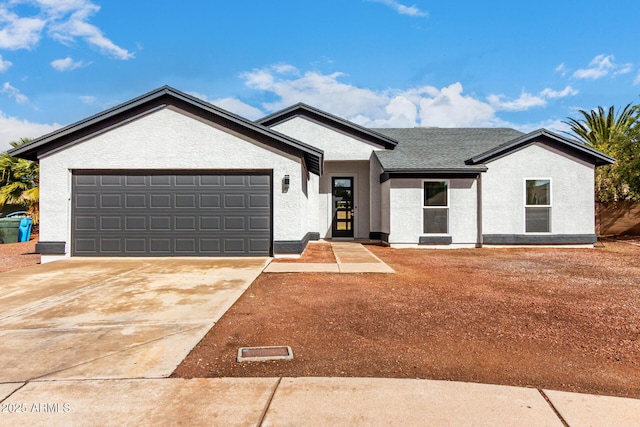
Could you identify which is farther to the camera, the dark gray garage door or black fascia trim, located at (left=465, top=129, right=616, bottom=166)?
black fascia trim, located at (left=465, top=129, right=616, bottom=166)

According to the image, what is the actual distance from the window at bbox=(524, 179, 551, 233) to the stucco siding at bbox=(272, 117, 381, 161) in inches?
242

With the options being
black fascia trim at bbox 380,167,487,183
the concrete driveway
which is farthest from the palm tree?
the concrete driveway

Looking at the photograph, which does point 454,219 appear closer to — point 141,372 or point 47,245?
point 141,372

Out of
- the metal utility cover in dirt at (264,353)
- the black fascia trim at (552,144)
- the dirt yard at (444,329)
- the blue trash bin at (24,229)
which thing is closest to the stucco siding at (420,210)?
the black fascia trim at (552,144)

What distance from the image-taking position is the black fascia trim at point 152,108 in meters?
10.4

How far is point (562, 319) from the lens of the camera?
4.88 m

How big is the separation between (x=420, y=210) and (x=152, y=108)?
9.59m

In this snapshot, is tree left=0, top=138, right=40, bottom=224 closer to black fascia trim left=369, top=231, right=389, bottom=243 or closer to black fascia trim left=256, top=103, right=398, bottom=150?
black fascia trim left=256, top=103, right=398, bottom=150

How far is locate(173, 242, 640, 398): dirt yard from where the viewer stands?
3.36 meters

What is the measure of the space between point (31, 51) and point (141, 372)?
1573 cm

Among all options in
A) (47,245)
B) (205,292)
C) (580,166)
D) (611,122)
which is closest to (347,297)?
(205,292)

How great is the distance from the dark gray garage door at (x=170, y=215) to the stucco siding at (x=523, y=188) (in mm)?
8383

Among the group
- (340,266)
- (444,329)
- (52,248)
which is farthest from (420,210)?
(52,248)

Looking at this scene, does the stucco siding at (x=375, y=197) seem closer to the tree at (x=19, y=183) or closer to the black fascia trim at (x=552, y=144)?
the black fascia trim at (x=552, y=144)
